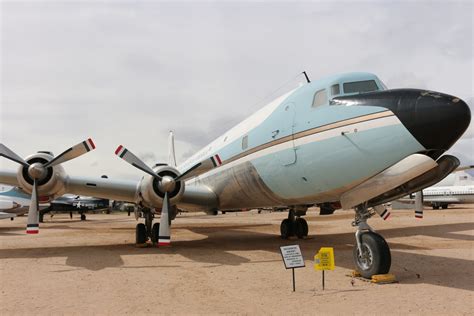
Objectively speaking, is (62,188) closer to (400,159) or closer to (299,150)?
(299,150)

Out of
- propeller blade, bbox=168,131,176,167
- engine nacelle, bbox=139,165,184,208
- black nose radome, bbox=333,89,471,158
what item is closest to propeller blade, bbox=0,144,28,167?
engine nacelle, bbox=139,165,184,208

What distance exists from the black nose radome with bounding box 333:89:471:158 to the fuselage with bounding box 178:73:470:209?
0.11 ft

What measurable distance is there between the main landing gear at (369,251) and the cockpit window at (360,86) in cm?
245

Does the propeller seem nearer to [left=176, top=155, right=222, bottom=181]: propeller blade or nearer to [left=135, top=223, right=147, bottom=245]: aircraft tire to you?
[left=176, top=155, right=222, bottom=181]: propeller blade

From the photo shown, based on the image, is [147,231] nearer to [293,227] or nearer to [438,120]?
[293,227]

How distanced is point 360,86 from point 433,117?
2238 mm

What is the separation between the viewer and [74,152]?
39.7ft

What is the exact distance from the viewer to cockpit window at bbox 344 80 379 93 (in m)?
8.67

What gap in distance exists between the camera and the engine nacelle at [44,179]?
11953 mm

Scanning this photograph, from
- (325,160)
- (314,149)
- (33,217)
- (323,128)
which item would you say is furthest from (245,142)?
(33,217)

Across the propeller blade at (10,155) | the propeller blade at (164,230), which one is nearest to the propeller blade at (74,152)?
the propeller blade at (10,155)

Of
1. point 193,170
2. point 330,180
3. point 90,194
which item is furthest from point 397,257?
point 90,194

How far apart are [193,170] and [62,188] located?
4146 millimetres

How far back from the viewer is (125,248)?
13680mm
